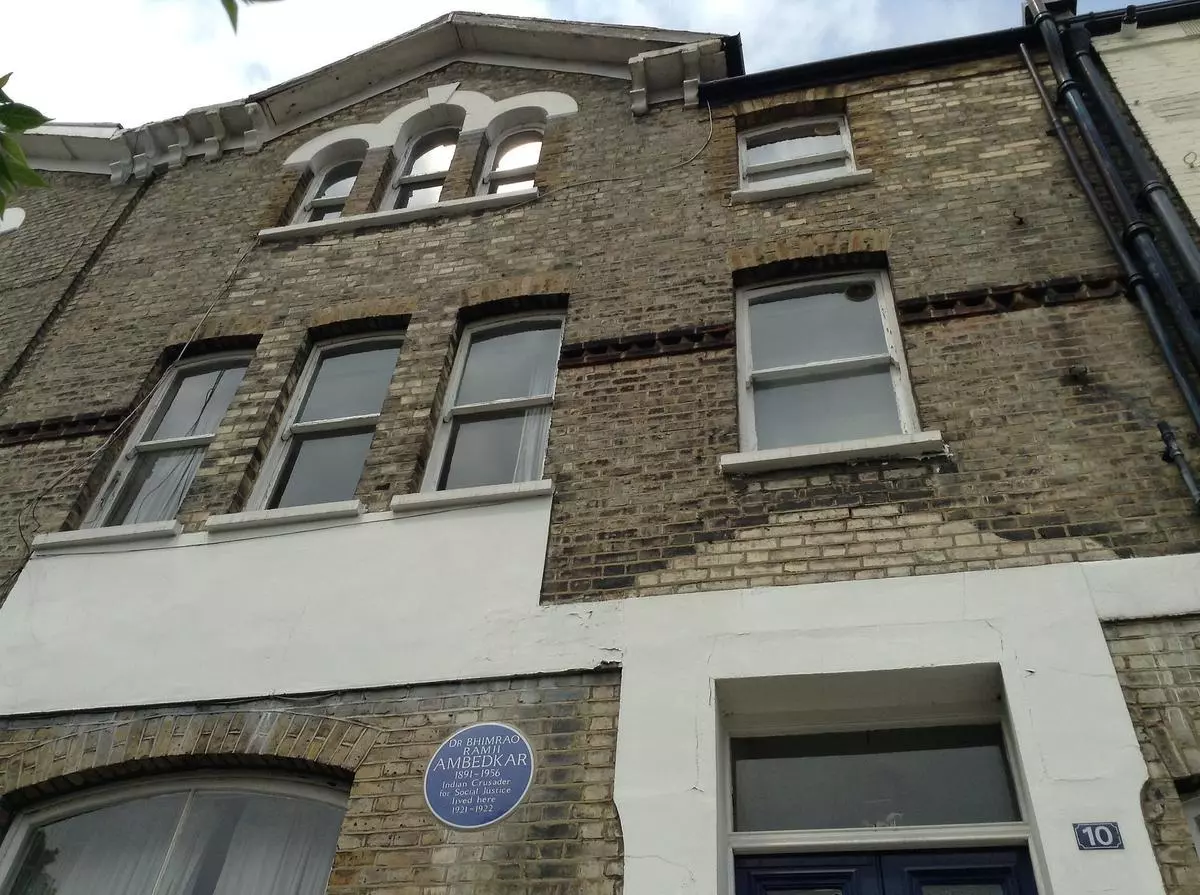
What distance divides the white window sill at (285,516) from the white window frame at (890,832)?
2.87 m

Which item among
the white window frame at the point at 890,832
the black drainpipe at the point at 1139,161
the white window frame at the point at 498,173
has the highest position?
the white window frame at the point at 498,173

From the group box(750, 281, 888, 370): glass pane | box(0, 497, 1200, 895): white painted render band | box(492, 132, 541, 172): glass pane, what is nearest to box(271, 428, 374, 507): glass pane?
box(0, 497, 1200, 895): white painted render band

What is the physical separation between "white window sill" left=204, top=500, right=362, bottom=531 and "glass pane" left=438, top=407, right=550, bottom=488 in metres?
0.75

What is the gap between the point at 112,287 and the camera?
938cm

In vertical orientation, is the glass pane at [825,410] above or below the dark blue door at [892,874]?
above

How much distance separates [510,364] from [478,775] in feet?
11.7

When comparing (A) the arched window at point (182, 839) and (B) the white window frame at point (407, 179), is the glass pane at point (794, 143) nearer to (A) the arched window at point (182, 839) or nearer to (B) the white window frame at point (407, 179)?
(B) the white window frame at point (407, 179)

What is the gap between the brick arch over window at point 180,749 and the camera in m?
5.34

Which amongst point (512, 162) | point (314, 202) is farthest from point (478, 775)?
point (314, 202)

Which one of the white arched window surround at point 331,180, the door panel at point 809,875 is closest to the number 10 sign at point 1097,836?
the door panel at point 809,875

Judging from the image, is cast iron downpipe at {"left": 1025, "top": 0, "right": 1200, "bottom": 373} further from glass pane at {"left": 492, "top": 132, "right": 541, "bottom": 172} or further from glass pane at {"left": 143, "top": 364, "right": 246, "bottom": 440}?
glass pane at {"left": 143, "top": 364, "right": 246, "bottom": 440}

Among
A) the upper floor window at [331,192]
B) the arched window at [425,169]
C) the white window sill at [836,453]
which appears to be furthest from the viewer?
the upper floor window at [331,192]

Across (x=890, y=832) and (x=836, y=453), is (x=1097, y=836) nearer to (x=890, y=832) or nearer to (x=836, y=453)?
(x=890, y=832)

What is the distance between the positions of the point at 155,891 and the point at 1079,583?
16.9 feet
